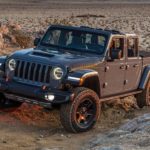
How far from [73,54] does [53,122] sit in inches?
59.8

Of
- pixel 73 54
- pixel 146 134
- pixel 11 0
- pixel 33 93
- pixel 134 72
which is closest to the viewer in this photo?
pixel 146 134

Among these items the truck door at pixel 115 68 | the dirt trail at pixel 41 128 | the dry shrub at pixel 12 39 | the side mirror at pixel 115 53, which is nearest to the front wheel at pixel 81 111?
the dirt trail at pixel 41 128

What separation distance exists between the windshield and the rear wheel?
2.20 metres

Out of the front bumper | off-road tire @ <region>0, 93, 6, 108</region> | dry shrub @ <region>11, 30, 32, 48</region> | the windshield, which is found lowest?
dry shrub @ <region>11, 30, 32, 48</region>

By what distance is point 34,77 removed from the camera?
36.5ft

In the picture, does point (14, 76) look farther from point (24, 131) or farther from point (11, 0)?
point (11, 0)

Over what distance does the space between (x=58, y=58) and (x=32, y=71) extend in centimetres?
58

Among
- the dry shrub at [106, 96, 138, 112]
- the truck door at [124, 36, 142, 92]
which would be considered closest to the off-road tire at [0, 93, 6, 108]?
the truck door at [124, 36, 142, 92]

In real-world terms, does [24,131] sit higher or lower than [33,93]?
lower

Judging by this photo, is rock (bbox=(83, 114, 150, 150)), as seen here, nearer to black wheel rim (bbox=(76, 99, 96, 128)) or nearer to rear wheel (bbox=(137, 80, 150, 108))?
black wheel rim (bbox=(76, 99, 96, 128))

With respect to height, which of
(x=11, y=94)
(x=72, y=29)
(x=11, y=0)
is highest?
(x=72, y=29)

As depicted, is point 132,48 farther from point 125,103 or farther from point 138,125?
point 138,125

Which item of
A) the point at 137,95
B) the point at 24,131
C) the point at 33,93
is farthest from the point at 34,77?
the point at 137,95

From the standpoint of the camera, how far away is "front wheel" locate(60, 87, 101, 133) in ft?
35.4
